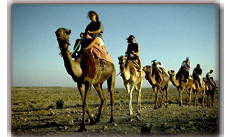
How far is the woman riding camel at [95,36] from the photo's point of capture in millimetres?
7707

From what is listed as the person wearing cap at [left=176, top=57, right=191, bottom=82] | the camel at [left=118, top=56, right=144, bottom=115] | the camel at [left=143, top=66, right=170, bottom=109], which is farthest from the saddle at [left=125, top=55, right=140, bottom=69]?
the person wearing cap at [left=176, top=57, right=191, bottom=82]

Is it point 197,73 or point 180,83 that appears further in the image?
point 197,73

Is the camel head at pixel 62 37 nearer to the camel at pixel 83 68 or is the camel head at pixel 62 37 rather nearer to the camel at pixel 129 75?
the camel at pixel 83 68

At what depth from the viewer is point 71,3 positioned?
26.9 feet

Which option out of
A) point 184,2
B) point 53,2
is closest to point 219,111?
point 184,2

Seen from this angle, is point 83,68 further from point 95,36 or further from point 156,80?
point 156,80

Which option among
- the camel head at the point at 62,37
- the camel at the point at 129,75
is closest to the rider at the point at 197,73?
the camel at the point at 129,75

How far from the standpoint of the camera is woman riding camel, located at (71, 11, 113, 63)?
771cm

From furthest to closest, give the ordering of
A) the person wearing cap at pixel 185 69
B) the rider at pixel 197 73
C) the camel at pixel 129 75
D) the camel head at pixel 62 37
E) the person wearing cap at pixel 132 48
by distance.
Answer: the rider at pixel 197 73, the person wearing cap at pixel 185 69, the person wearing cap at pixel 132 48, the camel at pixel 129 75, the camel head at pixel 62 37

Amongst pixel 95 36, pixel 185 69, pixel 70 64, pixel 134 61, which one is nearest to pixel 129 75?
pixel 134 61

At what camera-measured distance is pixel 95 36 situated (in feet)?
26.2

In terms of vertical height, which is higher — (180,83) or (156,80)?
(156,80)
